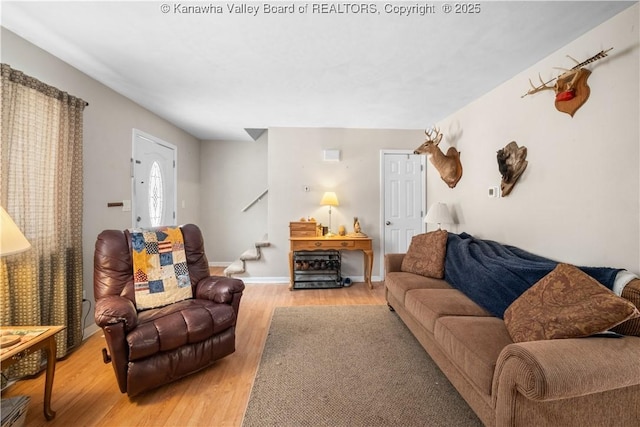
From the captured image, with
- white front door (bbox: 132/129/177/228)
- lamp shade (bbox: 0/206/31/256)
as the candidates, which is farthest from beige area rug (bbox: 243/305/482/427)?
white front door (bbox: 132/129/177/228)

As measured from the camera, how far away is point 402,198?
4137 mm

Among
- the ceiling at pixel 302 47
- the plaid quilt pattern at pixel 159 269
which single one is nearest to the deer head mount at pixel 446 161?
the ceiling at pixel 302 47

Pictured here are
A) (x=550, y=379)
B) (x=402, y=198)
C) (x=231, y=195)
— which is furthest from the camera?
(x=231, y=195)

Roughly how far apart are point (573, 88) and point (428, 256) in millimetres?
A: 1707

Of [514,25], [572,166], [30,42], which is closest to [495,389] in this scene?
[572,166]

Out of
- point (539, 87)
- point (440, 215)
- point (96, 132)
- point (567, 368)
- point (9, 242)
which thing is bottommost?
point (567, 368)

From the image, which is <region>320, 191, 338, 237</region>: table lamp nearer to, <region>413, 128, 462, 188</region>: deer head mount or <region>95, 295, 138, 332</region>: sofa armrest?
<region>413, 128, 462, 188</region>: deer head mount

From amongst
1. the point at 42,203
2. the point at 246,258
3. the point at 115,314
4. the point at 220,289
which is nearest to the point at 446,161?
the point at 220,289

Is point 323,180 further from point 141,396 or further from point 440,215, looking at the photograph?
point 141,396

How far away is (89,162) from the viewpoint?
242cm

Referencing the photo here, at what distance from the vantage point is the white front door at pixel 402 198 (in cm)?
412

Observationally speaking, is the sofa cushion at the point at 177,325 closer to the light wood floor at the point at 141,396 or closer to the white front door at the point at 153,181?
the light wood floor at the point at 141,396

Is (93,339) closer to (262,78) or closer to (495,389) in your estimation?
(262,78)

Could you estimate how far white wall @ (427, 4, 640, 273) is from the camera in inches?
60.4
